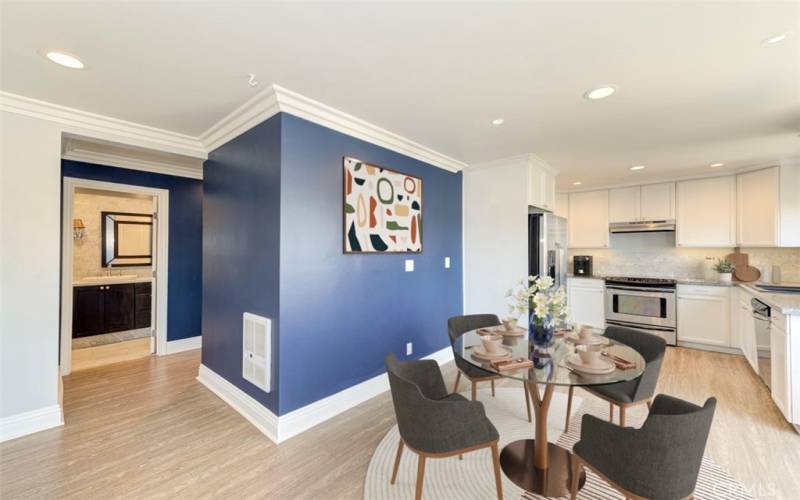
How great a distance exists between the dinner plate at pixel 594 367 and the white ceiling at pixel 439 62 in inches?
65.6

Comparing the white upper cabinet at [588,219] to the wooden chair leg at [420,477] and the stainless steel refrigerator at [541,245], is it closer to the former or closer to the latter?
the stainless steel refrigerator at [541,245]

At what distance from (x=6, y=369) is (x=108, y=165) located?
8.00 ft

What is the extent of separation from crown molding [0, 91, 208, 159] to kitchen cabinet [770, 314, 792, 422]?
17.0 feet

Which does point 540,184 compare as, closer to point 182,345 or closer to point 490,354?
point 490,354

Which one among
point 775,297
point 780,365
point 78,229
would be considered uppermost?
A: point 78,229

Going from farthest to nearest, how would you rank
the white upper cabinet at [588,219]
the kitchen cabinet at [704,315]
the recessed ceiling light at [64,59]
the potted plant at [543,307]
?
the white upper cabinet at [588,219] < the kitchen cabinet at [704,315] < the potted plant at [543,307] < the recessed ceiling light at [64,59]

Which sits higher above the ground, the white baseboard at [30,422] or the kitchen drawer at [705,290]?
the kitchen drawer at [705,290]

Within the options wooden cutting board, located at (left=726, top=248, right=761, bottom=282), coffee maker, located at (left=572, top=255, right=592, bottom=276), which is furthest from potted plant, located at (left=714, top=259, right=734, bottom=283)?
coffee maker, located at (left=572, top=255, right=592, bottom=276)

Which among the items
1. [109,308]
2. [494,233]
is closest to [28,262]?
[109,308]

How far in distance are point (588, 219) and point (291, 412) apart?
17.4 ft

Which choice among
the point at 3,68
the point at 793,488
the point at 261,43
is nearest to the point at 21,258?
the point at 3,68

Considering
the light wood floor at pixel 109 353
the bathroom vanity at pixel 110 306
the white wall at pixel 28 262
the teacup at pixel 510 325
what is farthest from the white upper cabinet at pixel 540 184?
the bathroom vanity at pixel 110 306

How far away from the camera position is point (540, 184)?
4.13 metres

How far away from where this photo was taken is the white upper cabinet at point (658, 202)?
4891 mm
